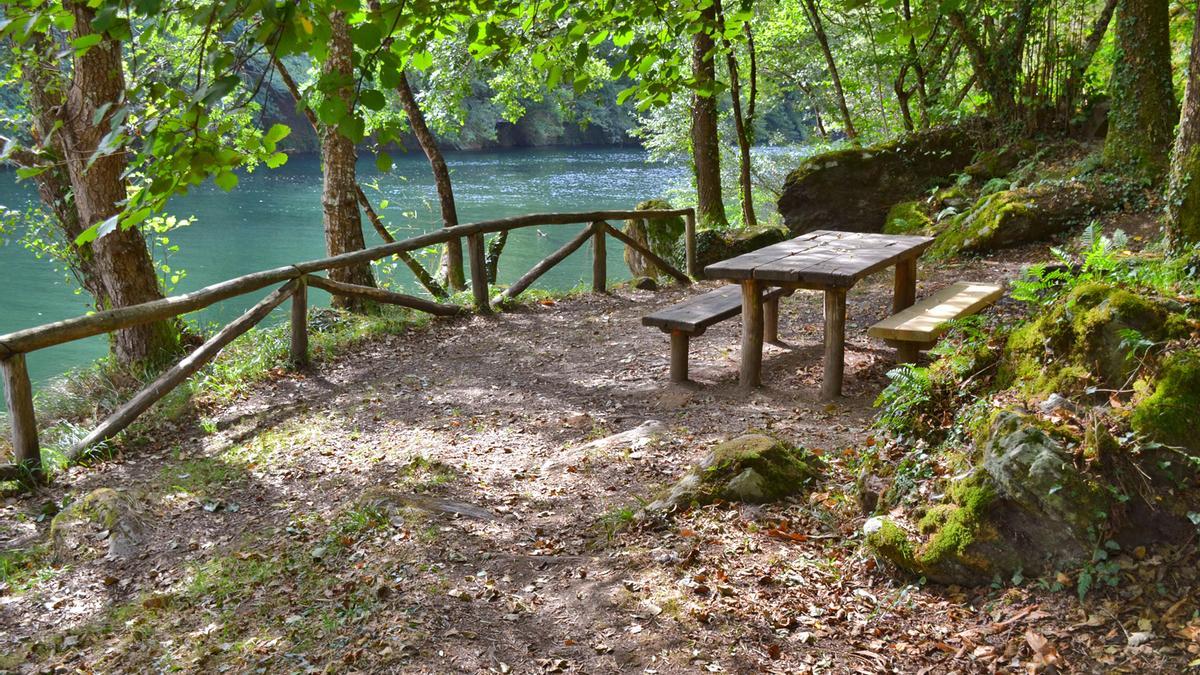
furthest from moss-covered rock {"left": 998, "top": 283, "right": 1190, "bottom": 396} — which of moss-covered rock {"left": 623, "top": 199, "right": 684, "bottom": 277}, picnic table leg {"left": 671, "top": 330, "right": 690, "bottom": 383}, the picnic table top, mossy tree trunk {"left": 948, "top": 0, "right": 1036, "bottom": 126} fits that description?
mossy tree trunk {"left": 948, "top": 0, "right": 1036, "bottom": 126}

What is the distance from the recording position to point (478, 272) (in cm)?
947

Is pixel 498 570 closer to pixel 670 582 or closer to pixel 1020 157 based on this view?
pixel 670 582

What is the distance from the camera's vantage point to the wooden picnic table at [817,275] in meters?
5.54

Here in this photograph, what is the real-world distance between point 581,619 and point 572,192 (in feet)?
90.5

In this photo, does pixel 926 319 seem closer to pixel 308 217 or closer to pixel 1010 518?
pixel 1010 518

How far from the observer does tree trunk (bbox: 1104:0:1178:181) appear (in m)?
9.20

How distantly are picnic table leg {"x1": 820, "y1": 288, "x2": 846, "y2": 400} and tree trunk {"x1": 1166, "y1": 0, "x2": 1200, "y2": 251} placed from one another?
2893 mm

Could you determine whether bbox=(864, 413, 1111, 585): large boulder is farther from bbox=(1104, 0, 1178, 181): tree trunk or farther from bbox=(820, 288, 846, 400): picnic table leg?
bbox=(1104, 0, 1178, 181): tree trunk

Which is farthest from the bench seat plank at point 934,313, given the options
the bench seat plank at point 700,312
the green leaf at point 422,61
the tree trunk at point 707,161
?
the tree trunk at point 707,161

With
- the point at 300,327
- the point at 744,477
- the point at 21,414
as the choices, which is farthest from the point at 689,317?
the point at 21,414

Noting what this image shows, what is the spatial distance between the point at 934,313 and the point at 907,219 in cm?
603

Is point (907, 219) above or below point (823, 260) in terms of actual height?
below

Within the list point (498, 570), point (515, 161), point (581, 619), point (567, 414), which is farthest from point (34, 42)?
point (515, 161)

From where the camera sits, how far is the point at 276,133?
2.77m
